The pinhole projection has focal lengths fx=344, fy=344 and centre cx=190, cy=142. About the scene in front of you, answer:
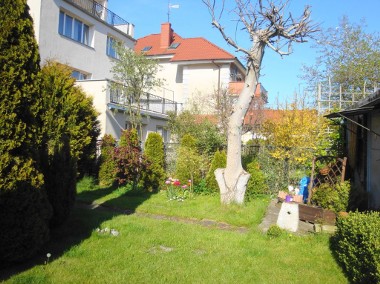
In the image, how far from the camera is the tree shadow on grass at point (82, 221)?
4.88 metres

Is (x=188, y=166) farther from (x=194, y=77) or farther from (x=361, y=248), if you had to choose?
(x=194, y=77)

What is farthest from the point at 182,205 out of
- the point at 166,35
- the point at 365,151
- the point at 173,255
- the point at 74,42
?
the point at 166,35

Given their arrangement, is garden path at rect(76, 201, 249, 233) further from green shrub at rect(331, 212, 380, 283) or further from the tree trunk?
green shrub at rect(331, 212, 380, 283)

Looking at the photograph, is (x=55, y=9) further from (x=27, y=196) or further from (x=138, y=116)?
(x=27, y=196)

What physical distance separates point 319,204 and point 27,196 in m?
6.91

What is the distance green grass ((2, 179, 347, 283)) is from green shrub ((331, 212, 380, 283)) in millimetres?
315

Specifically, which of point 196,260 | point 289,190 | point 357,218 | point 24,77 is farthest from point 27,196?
point 289,190

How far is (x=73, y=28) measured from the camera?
18984 millimetres

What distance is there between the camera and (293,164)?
11.9 m

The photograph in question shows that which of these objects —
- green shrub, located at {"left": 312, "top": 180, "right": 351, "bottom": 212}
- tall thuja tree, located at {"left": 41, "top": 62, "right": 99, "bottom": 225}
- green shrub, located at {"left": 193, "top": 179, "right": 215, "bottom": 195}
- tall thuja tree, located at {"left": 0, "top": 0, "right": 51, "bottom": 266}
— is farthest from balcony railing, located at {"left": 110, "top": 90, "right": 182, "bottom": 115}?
tall thuja tree, located at {"left": 0, "top": 0, "right": 51, "bottom": 266}

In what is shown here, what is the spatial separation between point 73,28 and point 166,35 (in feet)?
49.9

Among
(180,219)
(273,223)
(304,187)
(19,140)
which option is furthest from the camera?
(304,187)

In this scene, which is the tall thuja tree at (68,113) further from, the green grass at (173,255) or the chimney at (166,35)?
the chimney at (166,35)

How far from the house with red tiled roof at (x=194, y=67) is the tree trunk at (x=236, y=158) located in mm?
15323
